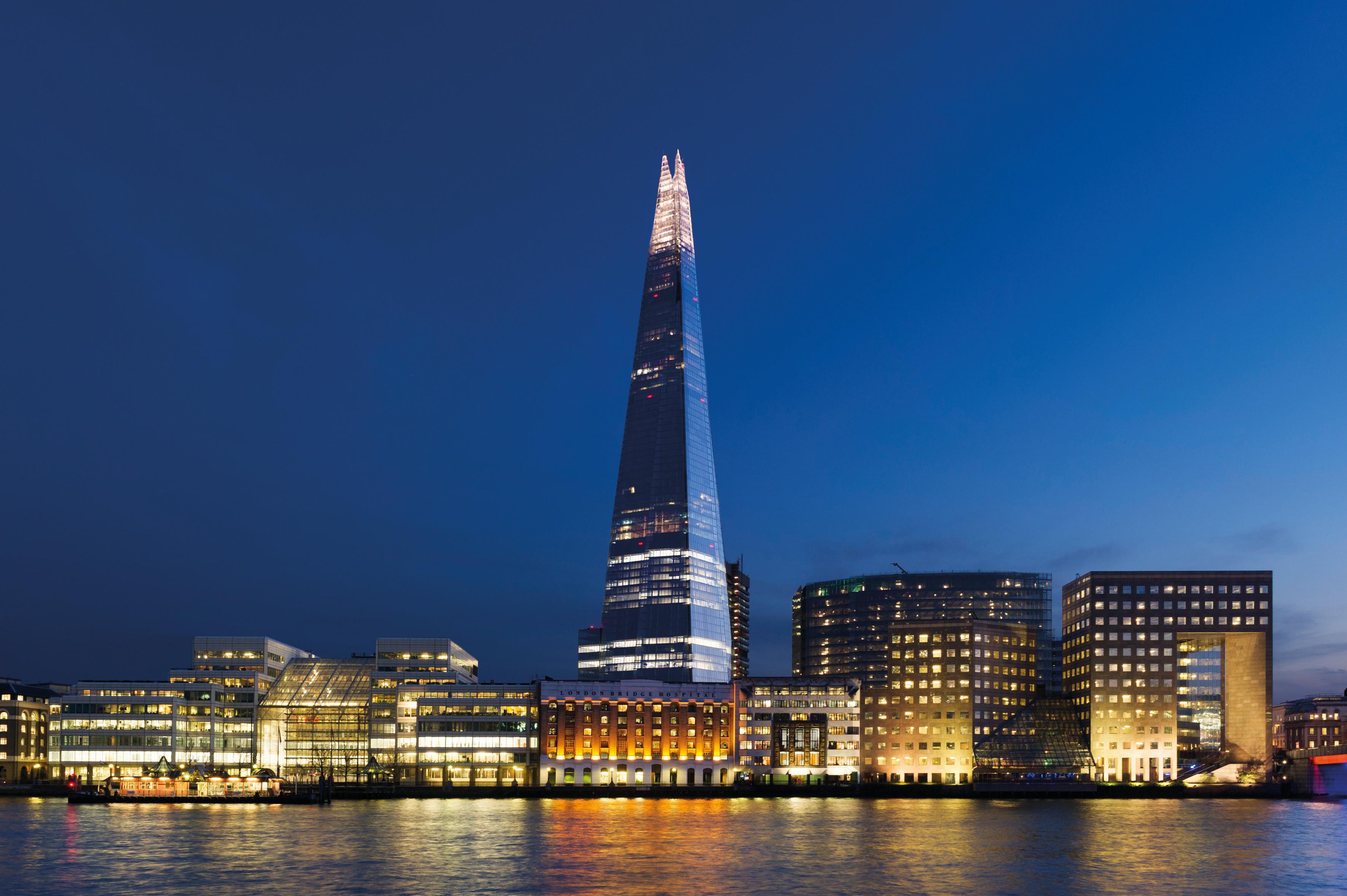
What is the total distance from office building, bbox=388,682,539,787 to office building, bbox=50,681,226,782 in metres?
28.5

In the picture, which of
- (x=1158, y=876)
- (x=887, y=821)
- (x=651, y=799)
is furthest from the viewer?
(x=651, y=799)

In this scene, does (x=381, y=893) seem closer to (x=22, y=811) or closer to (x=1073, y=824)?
(x=1073, y=824)

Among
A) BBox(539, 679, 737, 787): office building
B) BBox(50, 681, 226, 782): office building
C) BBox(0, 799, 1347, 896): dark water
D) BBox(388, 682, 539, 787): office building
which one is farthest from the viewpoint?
BBox(539, 679, 737, 787): office building

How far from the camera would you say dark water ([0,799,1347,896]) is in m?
79.2

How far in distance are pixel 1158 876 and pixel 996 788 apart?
381 feet

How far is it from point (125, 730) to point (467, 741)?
51.9m

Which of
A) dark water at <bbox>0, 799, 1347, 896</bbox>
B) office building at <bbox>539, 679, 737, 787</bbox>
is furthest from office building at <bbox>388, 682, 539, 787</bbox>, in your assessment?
dark water at <bbox>0, 799, 1347, 896</bbox>

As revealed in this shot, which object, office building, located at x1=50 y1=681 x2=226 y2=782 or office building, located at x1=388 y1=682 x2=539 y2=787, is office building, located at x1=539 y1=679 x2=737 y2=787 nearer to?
office building, located at x1=388 y1=682 x2=539 y2=787

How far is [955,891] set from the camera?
7700 cm

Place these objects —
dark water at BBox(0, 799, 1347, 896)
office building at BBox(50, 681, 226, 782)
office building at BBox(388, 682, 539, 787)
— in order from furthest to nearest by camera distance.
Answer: office building at BBox(388, 682, 539, 787), office building at BBox(50, 681, 226, 782), dark water at BBox(0, 799, 1347, 896)

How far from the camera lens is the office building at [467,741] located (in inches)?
7712

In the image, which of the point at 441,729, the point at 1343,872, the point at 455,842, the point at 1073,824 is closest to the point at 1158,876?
the point at 1343,872

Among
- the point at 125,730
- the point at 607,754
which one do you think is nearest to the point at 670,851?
the point at 607,754

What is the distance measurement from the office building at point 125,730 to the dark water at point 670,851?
4272 centimetres
